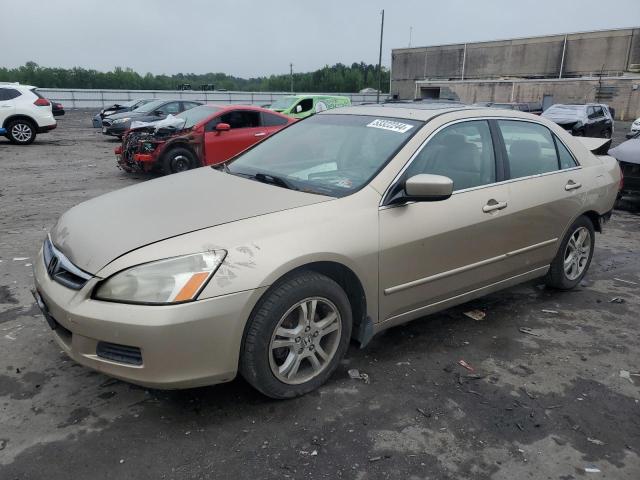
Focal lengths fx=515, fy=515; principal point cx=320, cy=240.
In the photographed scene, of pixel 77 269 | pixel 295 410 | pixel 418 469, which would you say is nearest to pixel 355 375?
pixel 295 410

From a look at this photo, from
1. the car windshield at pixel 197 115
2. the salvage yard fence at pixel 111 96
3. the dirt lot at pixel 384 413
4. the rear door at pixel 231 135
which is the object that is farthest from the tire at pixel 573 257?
the salvage yard fence at pixel 111 96

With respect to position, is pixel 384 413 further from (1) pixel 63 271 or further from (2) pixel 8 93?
(2) pixel 8 93

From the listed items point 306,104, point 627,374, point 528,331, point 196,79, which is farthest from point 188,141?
point 196,79

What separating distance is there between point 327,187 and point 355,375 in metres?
1.19

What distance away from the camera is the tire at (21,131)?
50.1 ft

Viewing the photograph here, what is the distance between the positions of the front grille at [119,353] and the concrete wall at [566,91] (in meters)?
36.4

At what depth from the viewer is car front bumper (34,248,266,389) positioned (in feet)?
7.89

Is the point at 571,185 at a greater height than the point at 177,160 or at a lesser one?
greater

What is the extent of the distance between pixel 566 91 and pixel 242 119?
1539 inches

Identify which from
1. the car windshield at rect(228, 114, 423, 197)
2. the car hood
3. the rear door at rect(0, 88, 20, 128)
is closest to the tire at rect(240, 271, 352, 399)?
the car hood

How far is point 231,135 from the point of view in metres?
10.2

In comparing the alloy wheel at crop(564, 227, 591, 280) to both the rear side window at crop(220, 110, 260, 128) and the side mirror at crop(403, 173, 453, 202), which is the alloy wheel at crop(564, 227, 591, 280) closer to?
the side mirror at crop(403, 173, 453, 202)

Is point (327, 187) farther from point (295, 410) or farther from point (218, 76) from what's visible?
point (218, 76)

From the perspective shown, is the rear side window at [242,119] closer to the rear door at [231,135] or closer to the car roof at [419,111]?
the rear door at [231,135]
